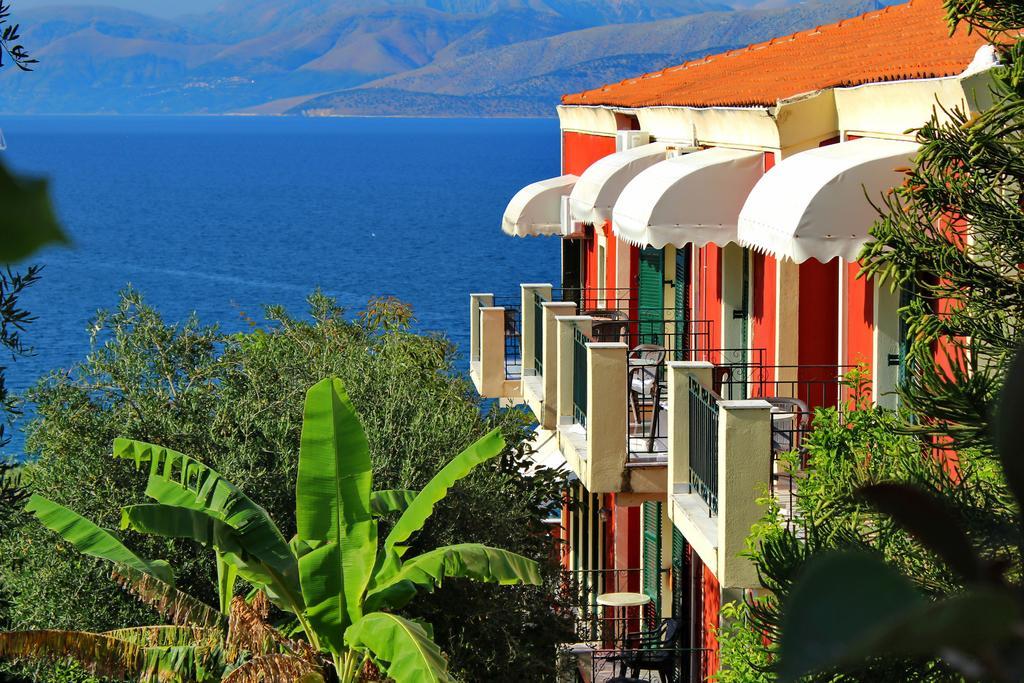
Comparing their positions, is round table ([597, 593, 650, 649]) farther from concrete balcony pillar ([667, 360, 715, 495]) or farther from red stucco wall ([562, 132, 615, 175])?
red stucco wall ([562, 132, 615, 175])

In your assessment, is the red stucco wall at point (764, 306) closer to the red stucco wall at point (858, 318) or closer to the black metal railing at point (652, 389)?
the black metal railing at point (652, 389)

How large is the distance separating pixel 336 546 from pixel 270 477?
200 cm

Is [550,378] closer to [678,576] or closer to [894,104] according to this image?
[678,576]

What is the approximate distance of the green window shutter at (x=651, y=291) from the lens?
1803 cm

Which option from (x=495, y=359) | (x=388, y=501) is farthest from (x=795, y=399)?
(x=495, y=359)

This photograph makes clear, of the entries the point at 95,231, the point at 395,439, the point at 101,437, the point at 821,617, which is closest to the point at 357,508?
the point at 395,439

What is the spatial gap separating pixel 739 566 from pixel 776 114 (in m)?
4.28

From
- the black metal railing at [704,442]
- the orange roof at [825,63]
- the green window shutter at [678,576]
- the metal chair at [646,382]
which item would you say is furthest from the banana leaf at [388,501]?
the green window shutter at [678,576]

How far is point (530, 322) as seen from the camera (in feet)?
55.6

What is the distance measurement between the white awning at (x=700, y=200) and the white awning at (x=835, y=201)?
2.70 meters

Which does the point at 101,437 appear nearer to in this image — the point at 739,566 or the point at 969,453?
the point at 739,566

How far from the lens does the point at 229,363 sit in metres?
16.2

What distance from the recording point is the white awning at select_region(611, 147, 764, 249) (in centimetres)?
1296

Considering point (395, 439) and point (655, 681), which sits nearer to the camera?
point (395, 439)
